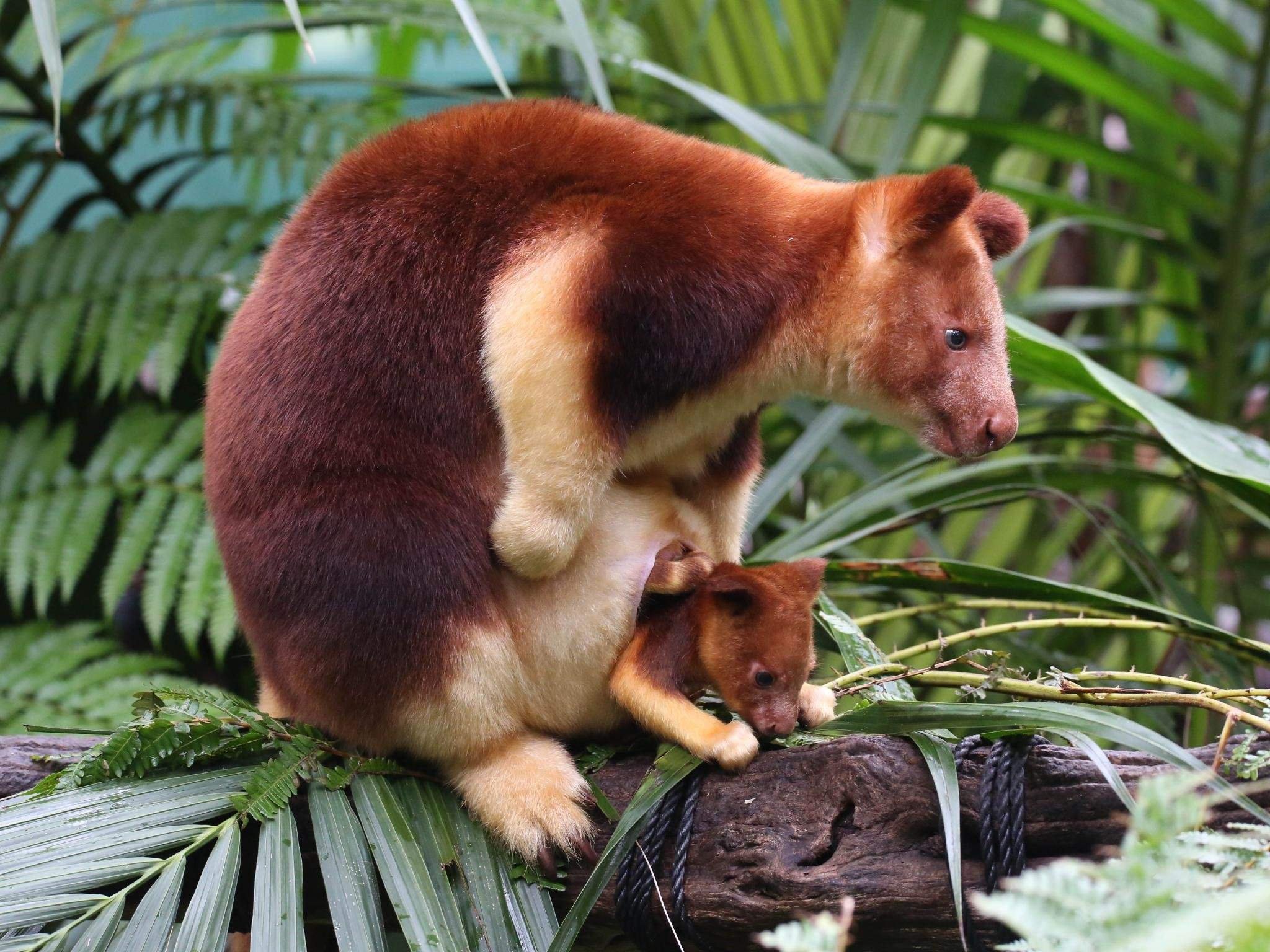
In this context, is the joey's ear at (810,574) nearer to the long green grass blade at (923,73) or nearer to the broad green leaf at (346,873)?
the broad green leaf at (346,873)

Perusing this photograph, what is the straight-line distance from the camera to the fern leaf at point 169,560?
3.21m

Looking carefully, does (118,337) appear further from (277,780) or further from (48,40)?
(48,40)

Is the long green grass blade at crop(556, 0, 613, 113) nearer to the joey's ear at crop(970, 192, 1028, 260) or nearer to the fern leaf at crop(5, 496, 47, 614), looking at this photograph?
the joey's ear at crop(970, 192, 1028, 260)

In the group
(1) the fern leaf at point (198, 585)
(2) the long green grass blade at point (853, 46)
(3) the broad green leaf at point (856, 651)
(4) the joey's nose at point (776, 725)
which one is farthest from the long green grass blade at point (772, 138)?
(1) the fern leaf at point (198, 585)

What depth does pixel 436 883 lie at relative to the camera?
173 cm

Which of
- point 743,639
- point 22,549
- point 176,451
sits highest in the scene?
point 743,639

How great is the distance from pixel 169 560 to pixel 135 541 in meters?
0.15

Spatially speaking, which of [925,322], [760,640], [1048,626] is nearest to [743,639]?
[760,640]

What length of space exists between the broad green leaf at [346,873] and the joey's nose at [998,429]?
124 centimetres

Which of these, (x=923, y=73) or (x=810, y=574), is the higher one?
(x=923, y=73)

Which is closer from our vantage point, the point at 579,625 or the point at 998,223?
the point at 579,625

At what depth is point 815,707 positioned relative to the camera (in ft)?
6.47

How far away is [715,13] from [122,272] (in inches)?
92.6

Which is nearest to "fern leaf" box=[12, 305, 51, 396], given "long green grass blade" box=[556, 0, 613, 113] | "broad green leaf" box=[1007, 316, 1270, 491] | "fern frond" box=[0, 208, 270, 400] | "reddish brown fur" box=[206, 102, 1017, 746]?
"fern frond" box=[0, 208, 270, 400]
